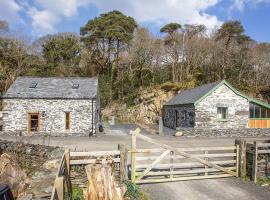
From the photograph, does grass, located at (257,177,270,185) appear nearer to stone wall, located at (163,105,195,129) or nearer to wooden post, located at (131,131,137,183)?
wooden post, located at (131,131,137,183)

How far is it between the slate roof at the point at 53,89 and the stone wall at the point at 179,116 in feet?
31.4

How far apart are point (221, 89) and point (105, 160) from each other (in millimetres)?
25937

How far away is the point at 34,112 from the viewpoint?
91.6 ft

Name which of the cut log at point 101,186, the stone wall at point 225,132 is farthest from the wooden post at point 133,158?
the stone wall at point 225,132

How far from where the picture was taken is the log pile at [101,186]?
5.27 meters

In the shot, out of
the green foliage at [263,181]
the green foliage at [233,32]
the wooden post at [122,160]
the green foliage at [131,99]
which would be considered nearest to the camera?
the wooden post at [122,160]

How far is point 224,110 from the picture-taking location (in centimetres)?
3028

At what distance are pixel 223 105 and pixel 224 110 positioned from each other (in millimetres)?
676

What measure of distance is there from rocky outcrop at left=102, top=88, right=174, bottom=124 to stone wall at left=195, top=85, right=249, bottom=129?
14.0m

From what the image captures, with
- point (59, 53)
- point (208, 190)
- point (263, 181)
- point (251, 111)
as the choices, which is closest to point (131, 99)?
point (59, 53)

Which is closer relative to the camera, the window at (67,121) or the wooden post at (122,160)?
the wooden post at (122,160)

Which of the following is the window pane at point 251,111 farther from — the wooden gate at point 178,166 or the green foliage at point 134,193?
the green foliage at point 134,193

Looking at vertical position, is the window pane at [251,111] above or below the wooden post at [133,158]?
above

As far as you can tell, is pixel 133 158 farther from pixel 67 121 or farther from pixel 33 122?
pixel 33 122
